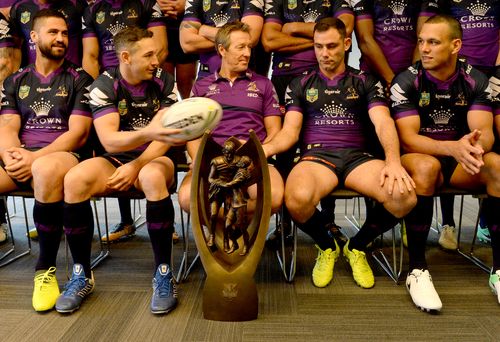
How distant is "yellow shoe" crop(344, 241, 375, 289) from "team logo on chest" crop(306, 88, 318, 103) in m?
0.91

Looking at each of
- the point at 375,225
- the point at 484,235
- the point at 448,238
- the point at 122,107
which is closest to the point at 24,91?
the point at 122,107

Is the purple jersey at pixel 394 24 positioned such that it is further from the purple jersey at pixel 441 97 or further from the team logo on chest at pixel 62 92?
the team logo on chest at pixel 62 92

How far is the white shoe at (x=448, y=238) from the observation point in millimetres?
3196

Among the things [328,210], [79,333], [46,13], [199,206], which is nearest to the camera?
[79,333]

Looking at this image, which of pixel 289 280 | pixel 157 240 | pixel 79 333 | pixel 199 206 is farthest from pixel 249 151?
pixel 79 333

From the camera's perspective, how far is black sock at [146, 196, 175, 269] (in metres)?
2.38

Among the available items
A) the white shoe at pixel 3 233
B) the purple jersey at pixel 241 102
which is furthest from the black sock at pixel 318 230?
the white shoe at pixel 3 233

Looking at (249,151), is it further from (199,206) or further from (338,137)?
(338,137)

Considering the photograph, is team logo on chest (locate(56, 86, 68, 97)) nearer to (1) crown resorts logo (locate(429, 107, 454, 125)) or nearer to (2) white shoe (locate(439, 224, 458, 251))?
(1) crown resorts logo (locate(429, 107, 454, 125))

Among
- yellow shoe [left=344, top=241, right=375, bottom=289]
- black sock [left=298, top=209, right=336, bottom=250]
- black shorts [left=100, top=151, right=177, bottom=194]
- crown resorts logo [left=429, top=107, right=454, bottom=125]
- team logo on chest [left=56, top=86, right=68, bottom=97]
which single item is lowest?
yellow shoe [left=344, top=241, right=375, bottom=289]

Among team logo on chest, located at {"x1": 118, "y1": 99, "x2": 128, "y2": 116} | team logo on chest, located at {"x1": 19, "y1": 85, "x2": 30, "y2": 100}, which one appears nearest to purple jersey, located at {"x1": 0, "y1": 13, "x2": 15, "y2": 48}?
team logo on chest, located at {"x1": 19, "y1": 85, "x2": 30, "y2": 100}

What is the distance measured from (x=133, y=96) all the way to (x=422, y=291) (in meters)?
1.84

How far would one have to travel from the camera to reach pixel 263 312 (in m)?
2.27

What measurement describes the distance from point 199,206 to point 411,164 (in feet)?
3.79
